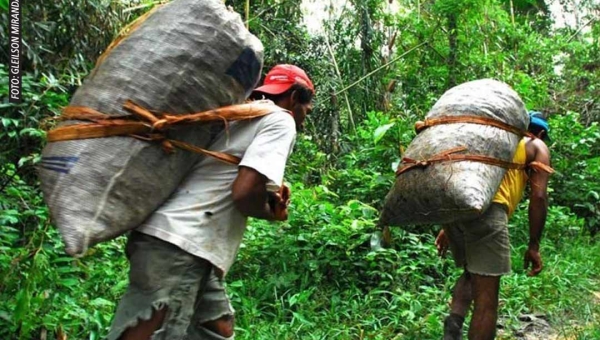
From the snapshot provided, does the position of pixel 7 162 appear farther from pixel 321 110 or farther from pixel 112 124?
pixel 321 110

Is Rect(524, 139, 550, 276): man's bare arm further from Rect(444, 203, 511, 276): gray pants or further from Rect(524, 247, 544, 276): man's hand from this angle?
Rect(444, 203, 511, 276): gray pants

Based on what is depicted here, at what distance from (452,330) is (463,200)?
0.92 meters

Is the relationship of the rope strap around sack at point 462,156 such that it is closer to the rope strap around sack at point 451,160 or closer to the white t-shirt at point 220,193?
the rope strap around sack at point 451,160

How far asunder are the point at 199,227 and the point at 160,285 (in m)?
0.24

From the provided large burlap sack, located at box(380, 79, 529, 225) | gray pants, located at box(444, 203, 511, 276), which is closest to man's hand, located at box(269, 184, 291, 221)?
large burlap sack, located at box(380, 79, 529, 225)

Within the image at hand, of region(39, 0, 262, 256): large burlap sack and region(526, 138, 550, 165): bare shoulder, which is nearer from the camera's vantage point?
region(39, 0, 262, 256): large burlap sack

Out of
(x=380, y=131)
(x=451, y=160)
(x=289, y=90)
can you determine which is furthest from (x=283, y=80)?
(x=380, y=131)

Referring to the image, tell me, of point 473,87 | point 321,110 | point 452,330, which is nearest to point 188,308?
point 452,330

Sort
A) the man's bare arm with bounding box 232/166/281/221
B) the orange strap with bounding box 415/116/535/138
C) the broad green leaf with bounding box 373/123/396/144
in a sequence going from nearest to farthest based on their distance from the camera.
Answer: the man's bare arm with bounding box 232/166/281/221, the orange strap with bounding box 415/116/535/138, the broad green leaf with bounding box 373/123/396/144

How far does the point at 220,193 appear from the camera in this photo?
8.07 feet

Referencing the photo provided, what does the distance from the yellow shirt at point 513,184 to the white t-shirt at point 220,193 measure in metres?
1.66

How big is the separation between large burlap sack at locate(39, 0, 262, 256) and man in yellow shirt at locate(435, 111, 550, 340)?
1767 millimetres

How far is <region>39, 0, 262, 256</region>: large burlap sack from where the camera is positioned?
87.2 inches

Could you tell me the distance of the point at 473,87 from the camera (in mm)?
3801
